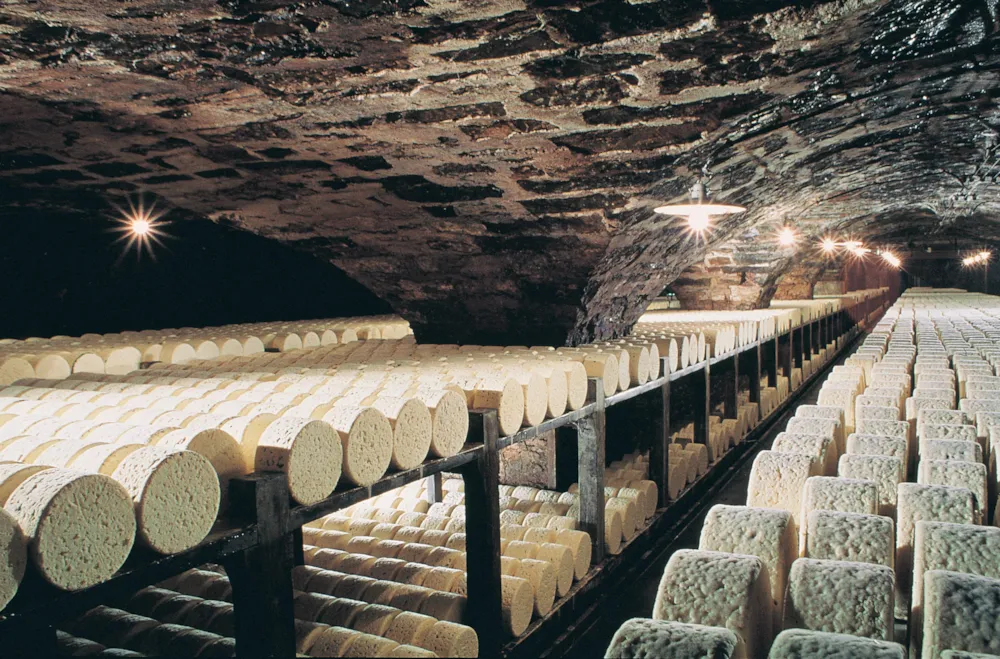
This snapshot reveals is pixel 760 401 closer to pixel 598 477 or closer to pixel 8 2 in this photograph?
pixel 598 477

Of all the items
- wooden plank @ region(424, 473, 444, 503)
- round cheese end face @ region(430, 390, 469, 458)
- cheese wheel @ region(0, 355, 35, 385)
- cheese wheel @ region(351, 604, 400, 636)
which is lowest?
wooden plank @ region(424, 473, 444, 503)

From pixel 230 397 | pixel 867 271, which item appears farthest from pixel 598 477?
pixel 867 271

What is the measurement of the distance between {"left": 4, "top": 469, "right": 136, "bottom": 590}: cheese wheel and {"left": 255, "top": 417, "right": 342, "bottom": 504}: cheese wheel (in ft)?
1.53

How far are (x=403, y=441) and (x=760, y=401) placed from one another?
6.75 m

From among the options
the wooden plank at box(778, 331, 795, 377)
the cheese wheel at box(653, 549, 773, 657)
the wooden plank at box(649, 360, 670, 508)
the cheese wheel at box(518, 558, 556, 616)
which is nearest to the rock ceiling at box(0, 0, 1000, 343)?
the wooden plank at box(649, 360, 670, 508)

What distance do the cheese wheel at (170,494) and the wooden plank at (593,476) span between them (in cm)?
247

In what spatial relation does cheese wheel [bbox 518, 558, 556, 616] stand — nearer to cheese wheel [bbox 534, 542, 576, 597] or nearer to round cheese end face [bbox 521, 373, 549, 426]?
cheese wheel [bbox 534, 542, 576, 597]

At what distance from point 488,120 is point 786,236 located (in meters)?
7.55

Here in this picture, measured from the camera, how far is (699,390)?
6.08 m

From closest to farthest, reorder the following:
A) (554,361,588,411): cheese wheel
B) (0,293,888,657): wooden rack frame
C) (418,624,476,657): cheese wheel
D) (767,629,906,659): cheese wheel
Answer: (767,629,906,659): cheese wheel, (0,293,888,657): wooden rack frame, (418,624,476,657): cheese wheel, (554,361,588,411): cheese wheel

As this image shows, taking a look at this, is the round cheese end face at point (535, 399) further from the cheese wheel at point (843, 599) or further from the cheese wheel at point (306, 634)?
the cheese wheel at point (843, 599)

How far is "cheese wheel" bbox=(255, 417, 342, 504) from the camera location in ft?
6.73

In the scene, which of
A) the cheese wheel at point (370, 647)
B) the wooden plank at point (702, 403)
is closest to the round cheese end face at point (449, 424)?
the cheese wheel at point (370, 647)

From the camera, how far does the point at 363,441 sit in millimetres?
2334
